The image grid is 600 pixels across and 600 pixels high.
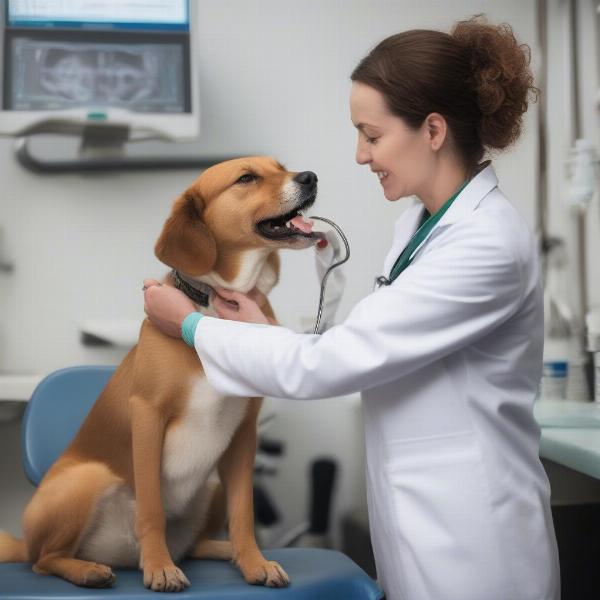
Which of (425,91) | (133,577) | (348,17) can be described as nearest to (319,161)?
(348,17)

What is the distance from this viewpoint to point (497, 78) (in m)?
1.18

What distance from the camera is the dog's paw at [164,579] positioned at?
1253 millimetres

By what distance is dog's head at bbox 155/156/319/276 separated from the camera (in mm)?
1358

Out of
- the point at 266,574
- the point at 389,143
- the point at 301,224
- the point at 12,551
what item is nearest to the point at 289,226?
the point at 301,224

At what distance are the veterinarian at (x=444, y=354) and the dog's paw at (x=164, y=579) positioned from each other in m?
0.30

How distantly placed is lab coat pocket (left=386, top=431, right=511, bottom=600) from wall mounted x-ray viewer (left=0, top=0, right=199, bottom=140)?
120 centimetres

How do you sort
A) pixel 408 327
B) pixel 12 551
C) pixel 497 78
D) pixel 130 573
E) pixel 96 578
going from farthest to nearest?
pixel 12 551
pixel 130 573
pixel 96 578
pixel 497 78
pixel 408 327

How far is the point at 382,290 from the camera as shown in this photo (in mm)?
1116

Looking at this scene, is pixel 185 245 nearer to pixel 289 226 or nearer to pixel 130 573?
pixel 289 226

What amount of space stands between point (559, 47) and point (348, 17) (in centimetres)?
60

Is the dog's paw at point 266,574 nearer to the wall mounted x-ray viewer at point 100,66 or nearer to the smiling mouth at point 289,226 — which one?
the smiling mouth at point 289,226

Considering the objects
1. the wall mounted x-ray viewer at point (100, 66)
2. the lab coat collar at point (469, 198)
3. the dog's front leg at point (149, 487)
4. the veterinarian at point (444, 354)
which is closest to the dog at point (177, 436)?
the dog's front leg at point (149, 487)

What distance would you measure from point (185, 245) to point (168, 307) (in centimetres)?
11

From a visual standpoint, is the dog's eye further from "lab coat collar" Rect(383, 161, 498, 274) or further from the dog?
"lab coat collar" Rect(383, 161, 498, 274)
